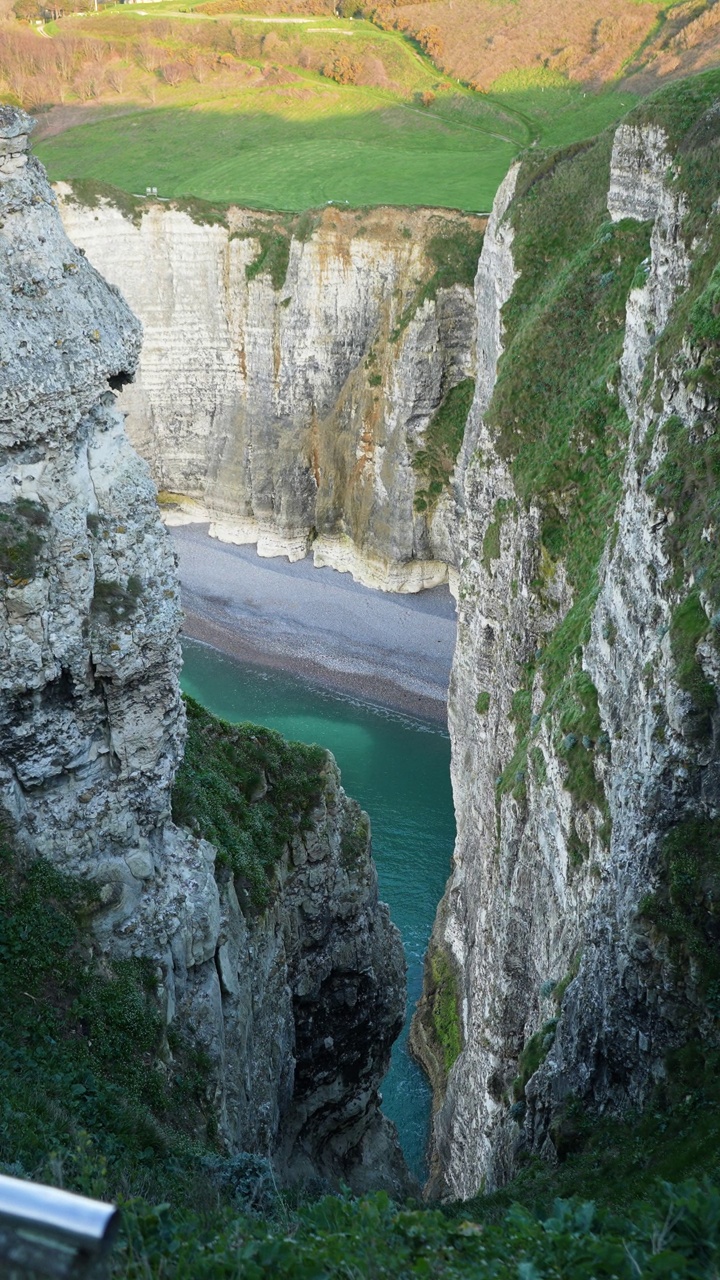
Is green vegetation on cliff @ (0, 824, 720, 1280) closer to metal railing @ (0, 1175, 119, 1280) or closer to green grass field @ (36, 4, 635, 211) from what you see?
metal railing @ (0, 1175, 119, 1280)

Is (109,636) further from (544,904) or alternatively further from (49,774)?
(544,904)

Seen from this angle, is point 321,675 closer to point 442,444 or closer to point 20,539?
point 442,444

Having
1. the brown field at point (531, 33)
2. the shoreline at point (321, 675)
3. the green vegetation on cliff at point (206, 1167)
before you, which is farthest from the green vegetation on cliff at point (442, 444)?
the green vegetation on cliff at point (206, 1167)

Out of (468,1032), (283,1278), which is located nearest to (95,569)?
(283,1278)

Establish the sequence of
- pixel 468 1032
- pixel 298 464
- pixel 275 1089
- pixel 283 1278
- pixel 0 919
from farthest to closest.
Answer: pixel 298 464
pixel 468 1032
pixel 275 1089
pixel 0 919
pixel 283 1278

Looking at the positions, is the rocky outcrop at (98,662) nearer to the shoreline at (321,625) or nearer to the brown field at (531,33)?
the shoreline at (321,625)

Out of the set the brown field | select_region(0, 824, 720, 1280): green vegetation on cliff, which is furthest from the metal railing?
the brown field

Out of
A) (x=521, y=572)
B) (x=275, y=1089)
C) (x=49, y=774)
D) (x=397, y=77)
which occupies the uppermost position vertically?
(x=397, y=77)

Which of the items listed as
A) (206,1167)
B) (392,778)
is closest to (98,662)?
(206,1167)
